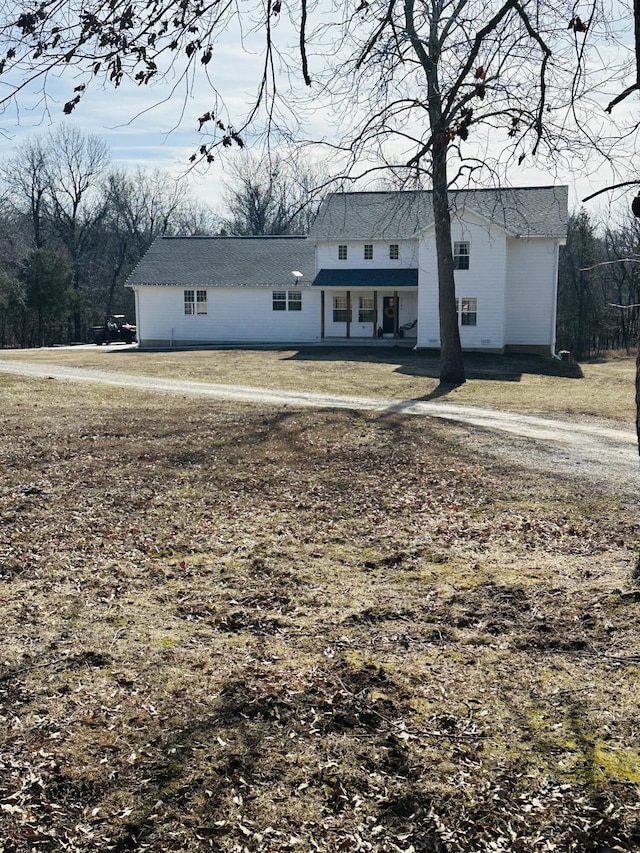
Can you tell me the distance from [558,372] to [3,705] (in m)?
25.8

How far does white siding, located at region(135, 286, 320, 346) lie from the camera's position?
124 ft

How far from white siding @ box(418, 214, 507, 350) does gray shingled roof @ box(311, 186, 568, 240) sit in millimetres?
760

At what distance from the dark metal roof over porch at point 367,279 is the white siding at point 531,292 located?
4421mm

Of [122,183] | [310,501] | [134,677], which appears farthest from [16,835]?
[122,183]

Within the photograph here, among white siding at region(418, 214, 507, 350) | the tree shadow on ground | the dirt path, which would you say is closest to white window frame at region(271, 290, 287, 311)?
the tree shadow on ground

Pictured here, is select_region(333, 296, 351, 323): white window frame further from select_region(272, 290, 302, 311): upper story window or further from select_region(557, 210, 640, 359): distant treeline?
select_region(557, 210, 640, 359): distant treeline

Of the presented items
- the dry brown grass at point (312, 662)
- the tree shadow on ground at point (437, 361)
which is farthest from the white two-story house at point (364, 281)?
the dry brown grass at point (312, 662)

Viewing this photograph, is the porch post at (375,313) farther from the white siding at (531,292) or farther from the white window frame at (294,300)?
the white siding at (531,292)

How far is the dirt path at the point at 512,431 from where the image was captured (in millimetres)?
10273

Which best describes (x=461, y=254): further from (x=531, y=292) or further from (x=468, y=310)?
(x=531, y=292)

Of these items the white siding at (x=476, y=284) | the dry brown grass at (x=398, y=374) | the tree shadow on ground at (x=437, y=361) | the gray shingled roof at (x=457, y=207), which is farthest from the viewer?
the gray shingled roof at (x=457, y=207)

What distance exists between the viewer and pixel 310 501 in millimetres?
8789

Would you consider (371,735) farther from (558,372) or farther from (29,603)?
(558,372)

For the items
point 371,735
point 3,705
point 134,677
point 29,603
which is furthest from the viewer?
point 29,603
